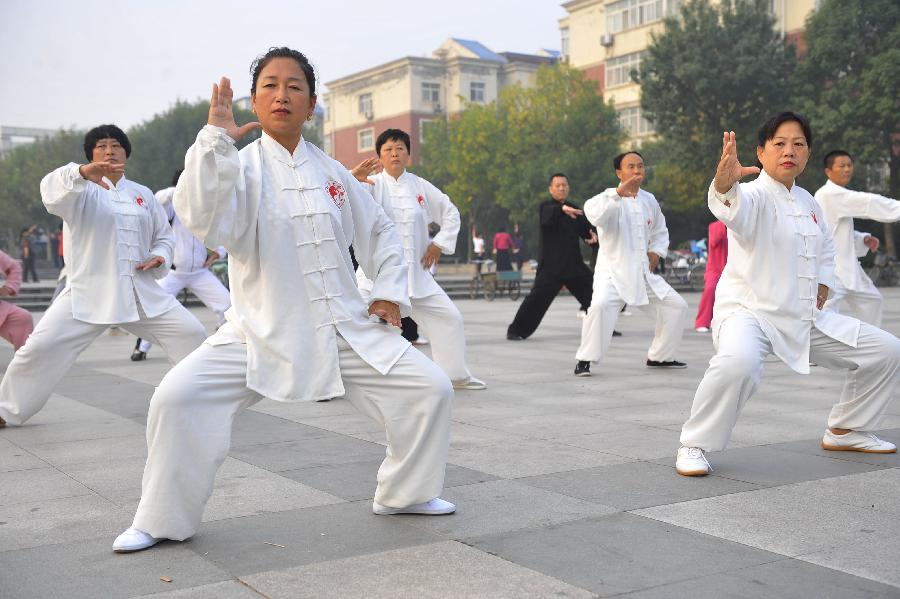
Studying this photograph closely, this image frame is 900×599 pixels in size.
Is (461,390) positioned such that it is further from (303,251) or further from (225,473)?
(303,251)

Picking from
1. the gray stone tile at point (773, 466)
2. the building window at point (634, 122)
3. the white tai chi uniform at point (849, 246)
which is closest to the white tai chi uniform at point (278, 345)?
the gray stone tile at point (773, 466)

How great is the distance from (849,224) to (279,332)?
692 cm

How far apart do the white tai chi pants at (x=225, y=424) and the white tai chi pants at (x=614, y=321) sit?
4.90 m

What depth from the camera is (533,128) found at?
140 ft

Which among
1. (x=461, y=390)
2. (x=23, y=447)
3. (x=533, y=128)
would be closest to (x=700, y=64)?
(x=533, y=128)

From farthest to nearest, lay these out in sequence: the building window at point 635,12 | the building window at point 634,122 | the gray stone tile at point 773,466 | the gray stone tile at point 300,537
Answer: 1. the building window at point 634,122
2. the building window at point 635,12
3. the gray stone tile at point 773,466
4. the gray stone tile at point 300,537

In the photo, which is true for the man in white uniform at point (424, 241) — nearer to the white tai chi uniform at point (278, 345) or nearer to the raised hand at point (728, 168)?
the raised hand at point (728, 168)

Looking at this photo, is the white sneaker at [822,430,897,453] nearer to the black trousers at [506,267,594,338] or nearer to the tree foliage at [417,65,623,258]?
the black trousers at [506,267,594,338]

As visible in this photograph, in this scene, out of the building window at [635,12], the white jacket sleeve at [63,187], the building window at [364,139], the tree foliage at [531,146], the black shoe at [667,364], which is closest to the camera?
the white jacket sleeve at [63,187]

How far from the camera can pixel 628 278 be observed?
9.13 metres

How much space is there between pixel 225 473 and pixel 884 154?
90.6ft

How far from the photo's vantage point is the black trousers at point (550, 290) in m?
11.3

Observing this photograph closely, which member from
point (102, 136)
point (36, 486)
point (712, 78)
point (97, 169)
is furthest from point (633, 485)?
point (712, 78)

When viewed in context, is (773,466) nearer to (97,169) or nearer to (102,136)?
(97,169)
